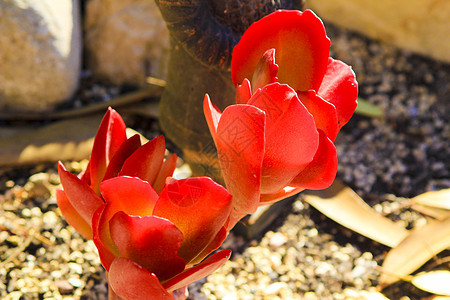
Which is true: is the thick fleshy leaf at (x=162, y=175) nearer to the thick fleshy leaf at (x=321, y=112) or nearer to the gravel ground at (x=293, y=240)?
the thick fleshy leaf at (x=321, y=112)

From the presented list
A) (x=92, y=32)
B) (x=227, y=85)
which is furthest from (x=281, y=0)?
(x=92, y=32)

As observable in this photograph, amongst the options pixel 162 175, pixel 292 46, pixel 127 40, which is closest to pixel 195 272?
pixel 162 175

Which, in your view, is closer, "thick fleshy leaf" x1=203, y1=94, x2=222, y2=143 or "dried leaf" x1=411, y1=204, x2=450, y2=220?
"thick fleshy leaf" x1=203, y1=94, x2=222, y2=143

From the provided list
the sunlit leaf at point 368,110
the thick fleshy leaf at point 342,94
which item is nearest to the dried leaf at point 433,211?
the sunlit leaf at point 368,110

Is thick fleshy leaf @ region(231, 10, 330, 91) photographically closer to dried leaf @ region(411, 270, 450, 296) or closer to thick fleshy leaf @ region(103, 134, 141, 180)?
thick fleshy leaf @ region(103, 134, 141, 180)

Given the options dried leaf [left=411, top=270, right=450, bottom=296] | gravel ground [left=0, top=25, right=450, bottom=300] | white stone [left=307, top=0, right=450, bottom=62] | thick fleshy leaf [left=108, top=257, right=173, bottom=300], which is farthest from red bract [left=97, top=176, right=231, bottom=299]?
white stone [left=307, top=0, right=450, bottom=62]

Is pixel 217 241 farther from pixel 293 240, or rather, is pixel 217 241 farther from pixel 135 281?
pixel 293 240

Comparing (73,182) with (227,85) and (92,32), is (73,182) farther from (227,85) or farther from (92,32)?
(92,32)
